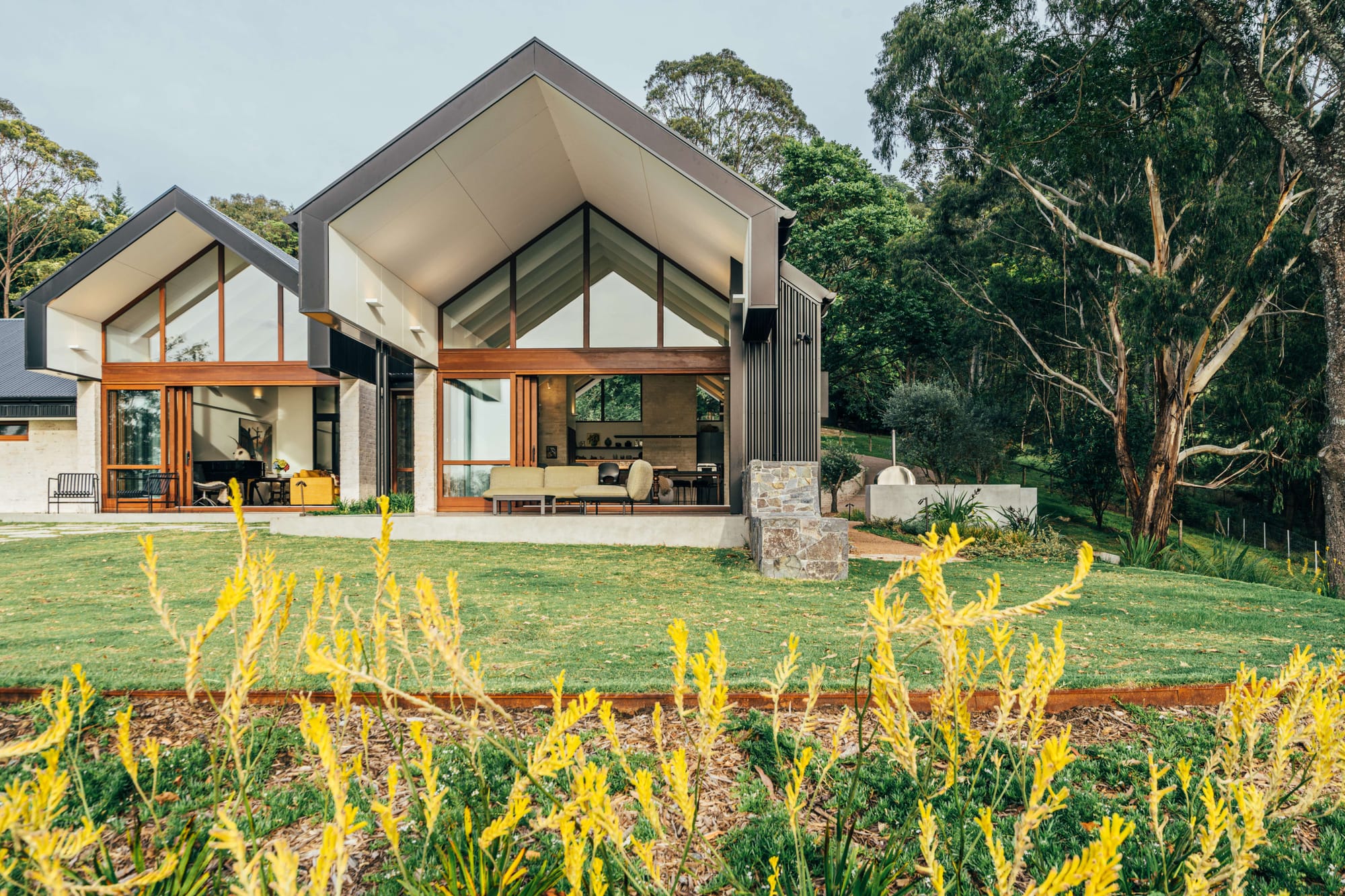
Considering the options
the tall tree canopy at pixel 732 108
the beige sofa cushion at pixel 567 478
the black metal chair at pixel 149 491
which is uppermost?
the tall tree canopy at pixel 732 108

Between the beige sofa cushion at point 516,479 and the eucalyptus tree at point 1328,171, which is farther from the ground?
the eucalyptus tree at point 1328,171

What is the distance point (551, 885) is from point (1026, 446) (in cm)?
2605

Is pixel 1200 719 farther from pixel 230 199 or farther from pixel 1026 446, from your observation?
pixel 230 199

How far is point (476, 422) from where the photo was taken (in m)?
11.4

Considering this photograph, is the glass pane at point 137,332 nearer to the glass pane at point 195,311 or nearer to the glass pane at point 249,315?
the glass pane at point 195,311

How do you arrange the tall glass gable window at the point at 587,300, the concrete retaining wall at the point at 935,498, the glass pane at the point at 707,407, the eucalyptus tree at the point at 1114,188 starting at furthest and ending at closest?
1. the glass pane at the point at 707,407
2. the concrete retaining wall at the point at 935,498
3. the tall glass gable window at the point at 587,300
4. the eucalyptus tree at the point at 1114,188

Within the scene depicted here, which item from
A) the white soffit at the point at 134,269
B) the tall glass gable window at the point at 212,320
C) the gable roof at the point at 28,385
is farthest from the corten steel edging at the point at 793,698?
the gable roof at the point at 28,385

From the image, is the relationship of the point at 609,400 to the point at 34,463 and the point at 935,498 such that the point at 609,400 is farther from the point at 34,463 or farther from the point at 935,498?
the point at 34,463

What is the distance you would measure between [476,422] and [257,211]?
34.8 meters

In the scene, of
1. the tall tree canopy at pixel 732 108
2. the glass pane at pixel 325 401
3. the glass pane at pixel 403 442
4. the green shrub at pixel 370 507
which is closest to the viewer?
the green shrub at pixel 370 507

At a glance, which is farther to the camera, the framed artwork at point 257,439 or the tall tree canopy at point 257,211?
the tall tree canopy at point 257,211

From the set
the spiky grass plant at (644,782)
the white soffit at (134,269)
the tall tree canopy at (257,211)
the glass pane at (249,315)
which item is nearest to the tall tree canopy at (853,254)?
the glass pane at (249,315)

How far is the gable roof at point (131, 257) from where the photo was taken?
12078 millimetres

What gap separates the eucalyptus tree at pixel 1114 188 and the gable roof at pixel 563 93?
6964 millimetres
